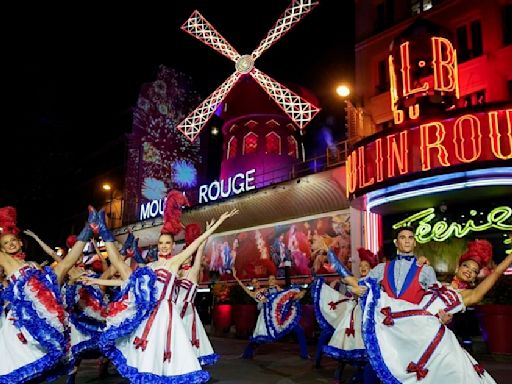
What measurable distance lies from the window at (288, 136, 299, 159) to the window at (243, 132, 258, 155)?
1.82 metres

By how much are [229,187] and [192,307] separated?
16.7m

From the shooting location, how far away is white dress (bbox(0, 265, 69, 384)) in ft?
17.5

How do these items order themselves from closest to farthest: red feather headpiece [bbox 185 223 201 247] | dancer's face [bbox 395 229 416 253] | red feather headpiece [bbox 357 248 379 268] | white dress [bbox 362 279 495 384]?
1. white dress [bbox 362 279 495 384]
2. dancer's face [bbox 395 229 416 253]
3. red feather headpiece [bbox 185 223 201 247]
4. red feather headpiece [bbox 357 248 379 268]

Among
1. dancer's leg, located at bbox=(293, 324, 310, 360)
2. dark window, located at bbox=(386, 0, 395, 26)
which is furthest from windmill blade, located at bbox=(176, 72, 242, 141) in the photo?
dancer's leg, located at bbox=(293, 324, 310, 360)

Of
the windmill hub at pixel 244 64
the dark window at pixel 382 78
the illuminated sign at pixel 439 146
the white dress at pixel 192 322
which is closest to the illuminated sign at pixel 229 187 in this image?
the windmill hub at pixel 244 64

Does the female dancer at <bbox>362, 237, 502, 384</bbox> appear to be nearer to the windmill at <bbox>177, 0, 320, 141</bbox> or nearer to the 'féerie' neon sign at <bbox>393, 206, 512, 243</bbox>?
the 'féerie' neon sign at <bbox>393, 206, 512, 243</bbox>

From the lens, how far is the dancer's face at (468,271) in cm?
541

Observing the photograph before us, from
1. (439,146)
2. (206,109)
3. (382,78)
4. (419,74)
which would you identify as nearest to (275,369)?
(439,146)

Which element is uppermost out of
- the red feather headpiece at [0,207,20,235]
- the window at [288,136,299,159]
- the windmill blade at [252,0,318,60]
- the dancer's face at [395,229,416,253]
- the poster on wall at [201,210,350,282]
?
the windmill blade at [252,0,318,60]

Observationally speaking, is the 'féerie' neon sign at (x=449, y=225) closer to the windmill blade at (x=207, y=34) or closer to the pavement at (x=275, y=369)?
the pavement at (x=275, y=369)

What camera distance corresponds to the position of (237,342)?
619 inches

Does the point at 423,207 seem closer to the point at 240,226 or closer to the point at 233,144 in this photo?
the point at 240,226

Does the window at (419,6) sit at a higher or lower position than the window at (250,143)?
higher

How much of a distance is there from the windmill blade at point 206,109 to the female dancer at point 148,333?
76.4 ft
